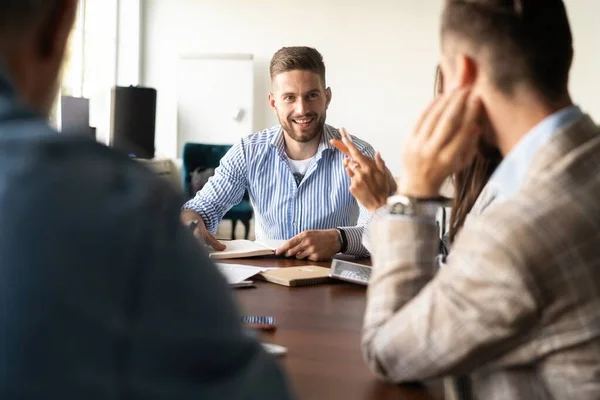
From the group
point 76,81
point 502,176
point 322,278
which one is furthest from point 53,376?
point 76,81

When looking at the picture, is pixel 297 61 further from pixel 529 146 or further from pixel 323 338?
pixel 529 146

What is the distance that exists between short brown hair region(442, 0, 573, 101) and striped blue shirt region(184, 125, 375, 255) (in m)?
1.72

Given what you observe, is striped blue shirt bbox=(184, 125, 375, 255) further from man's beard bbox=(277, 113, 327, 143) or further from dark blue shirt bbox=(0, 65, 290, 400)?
dark blue shirt bbox=(0, 65, 290, 400)

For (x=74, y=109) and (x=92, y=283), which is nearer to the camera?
(x=92, y=283)

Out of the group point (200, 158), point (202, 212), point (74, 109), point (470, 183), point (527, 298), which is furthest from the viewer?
point (200, 158)

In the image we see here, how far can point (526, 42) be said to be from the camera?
955mm

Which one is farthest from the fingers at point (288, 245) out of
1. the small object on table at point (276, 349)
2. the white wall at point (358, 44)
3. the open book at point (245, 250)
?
the white wall at point (358, 44)

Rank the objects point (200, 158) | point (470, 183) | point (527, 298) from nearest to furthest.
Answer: point (527, 298), point (470, 183), point (200, 158)

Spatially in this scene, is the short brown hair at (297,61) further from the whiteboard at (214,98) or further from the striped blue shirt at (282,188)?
the whiteboard at (214,98)

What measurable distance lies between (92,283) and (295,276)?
1348 mm

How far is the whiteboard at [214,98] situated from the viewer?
6336 millimetres

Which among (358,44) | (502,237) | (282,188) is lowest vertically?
(282,188)

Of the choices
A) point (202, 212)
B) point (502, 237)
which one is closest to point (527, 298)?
point (502, 237)

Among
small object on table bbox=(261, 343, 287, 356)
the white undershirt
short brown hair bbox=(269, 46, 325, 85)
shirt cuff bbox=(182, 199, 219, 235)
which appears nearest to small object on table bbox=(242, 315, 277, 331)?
small object on table bbox=(261, 343, 287, 356)
